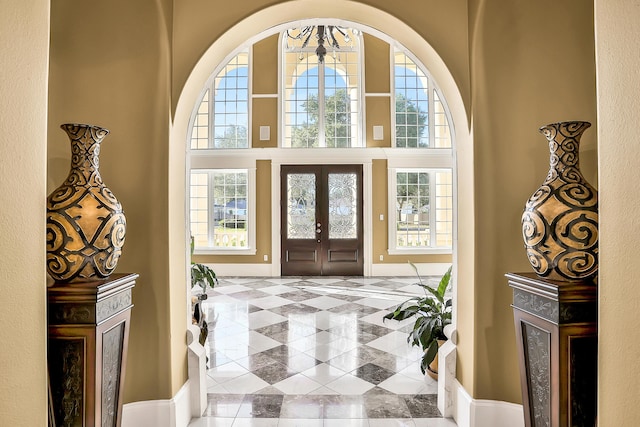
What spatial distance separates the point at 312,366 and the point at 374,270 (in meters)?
4.37

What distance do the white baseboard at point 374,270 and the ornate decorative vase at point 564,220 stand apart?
19.5 ft

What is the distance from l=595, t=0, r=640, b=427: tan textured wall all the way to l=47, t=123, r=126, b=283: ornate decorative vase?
172 centimetres

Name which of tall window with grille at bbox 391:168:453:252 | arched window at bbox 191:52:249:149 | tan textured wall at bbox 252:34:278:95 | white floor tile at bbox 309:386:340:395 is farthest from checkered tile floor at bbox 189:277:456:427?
tan textured wall at bbox 252:34:278:95

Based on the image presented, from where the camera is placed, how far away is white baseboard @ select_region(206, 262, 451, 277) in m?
7.17

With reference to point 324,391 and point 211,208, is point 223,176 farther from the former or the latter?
point 324,391

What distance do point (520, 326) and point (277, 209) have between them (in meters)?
5.98

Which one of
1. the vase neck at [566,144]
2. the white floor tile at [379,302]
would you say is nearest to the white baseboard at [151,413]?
the vase neck at [566,144]

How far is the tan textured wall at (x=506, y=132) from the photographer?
6.27 feet

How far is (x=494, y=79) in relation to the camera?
1959mm

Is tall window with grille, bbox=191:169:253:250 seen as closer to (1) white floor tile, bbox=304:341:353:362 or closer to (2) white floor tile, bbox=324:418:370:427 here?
(1) white floor tile, bbox=304:341:353:362

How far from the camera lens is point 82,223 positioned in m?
1.31

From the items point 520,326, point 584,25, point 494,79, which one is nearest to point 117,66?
point 494,79

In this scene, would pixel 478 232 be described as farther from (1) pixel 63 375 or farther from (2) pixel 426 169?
(2) pixel 426 169

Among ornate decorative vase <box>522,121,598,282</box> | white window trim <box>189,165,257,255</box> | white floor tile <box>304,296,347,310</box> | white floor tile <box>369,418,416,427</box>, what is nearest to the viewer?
ornate decorative vase <box>522,121,598,282</box>
